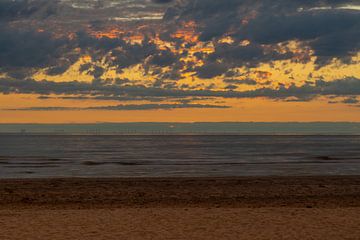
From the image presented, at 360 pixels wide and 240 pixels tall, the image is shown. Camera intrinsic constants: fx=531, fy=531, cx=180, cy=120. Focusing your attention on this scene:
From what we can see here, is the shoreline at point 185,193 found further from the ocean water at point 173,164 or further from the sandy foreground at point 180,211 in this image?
the ocean water at point 173,164

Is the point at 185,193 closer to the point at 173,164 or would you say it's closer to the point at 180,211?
the point at 180,211

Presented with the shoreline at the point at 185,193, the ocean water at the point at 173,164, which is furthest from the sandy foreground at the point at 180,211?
the ocean water at the point at 173,164

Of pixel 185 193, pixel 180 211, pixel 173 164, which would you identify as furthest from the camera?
pixel 173 164

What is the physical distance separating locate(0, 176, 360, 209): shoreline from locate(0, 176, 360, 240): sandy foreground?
0.05 metres

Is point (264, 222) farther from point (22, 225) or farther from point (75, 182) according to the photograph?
point (75, 182)

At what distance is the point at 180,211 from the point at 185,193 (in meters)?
9.24

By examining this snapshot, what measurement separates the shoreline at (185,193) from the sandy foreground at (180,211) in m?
0.05

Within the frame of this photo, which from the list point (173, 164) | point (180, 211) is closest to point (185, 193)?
point (180, 211)

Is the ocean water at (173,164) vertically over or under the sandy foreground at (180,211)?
under

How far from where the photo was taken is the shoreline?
2666 cm

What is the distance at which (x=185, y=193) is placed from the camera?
103 ft

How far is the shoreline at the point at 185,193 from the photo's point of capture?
26656 mm

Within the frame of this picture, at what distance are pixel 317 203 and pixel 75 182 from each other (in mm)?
18599

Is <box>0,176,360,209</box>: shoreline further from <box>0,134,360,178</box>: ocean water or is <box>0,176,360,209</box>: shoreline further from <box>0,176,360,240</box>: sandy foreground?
<box>0,134,360,178</box>: ocean water
